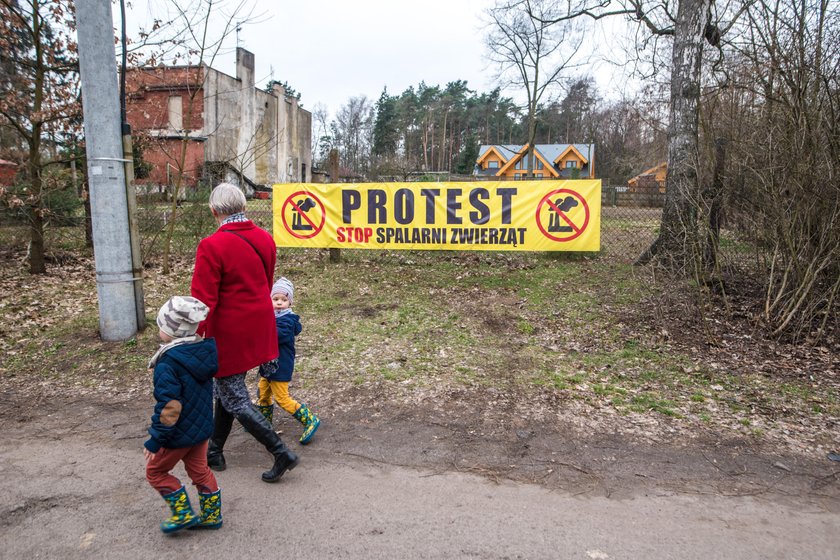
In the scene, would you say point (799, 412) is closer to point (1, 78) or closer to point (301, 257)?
point (301, 257)

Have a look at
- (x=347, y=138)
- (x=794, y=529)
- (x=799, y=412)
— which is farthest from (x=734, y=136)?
(x=347, y=138)

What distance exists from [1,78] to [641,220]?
37.7 ft

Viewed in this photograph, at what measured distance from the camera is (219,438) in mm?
3559

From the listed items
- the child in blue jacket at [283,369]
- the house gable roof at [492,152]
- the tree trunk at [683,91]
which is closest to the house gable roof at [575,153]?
the house gable roof at [492,152]

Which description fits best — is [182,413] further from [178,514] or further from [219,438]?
[219,438]

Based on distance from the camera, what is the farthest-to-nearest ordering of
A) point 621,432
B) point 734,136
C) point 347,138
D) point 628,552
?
1. point 347,138
2. point 734,136
3. point 621,432
4. point 628,552

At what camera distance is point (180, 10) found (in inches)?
331

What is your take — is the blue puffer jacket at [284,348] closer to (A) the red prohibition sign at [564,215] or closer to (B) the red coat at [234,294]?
(B) the red coat at [234,294]

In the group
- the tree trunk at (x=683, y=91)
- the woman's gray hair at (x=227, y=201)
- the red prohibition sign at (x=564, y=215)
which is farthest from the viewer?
the red prohibition sign at (x=564, y=215)

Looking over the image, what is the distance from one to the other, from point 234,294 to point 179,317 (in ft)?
1.69

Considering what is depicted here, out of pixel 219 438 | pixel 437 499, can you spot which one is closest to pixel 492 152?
pixel 219 438

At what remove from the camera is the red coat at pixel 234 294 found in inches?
121

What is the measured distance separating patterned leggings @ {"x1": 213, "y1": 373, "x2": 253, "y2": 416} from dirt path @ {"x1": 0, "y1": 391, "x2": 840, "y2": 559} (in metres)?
0.49

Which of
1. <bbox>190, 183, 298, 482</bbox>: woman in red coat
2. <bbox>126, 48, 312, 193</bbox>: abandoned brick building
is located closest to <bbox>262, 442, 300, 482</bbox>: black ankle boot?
<bbox>190, 183, 298, 482</bbox>: woman in red coat
